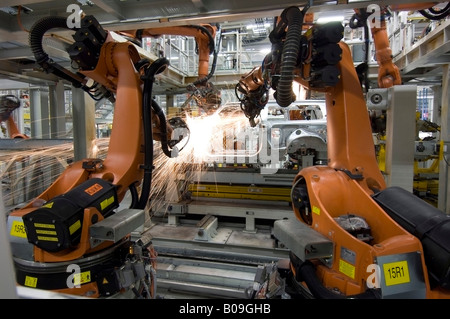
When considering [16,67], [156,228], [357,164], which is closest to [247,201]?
[156,228]

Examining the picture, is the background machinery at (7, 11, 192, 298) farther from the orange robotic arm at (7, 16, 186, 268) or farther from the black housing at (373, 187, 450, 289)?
the black housing at (373, 187, 450, 289)

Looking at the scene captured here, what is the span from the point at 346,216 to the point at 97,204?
176cm

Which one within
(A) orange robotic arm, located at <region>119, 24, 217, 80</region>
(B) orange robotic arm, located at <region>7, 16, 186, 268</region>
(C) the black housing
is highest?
(A) orange robotic arm, located at <region>119, 24, 217, 80</region>

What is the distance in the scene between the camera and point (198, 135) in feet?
18.5

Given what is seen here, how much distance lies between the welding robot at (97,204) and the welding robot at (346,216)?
3.78 ft

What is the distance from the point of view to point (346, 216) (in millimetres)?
1854

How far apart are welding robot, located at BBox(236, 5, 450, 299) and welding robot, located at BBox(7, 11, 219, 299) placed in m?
1.15

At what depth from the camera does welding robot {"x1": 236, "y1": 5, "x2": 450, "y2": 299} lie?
1.42 m

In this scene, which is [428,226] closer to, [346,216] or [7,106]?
[346,216]

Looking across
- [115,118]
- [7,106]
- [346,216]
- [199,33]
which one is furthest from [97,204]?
[7,106]

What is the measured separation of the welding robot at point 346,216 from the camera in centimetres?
142

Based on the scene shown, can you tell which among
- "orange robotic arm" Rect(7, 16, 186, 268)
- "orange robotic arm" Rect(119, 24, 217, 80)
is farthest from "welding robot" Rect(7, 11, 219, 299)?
"orange robotic arm" Rect(119, 24, 217, 80)

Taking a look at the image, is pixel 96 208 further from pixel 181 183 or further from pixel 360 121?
pixel 181 183

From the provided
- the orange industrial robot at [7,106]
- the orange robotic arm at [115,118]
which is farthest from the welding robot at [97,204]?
the orange industrial robot at [7,106]
